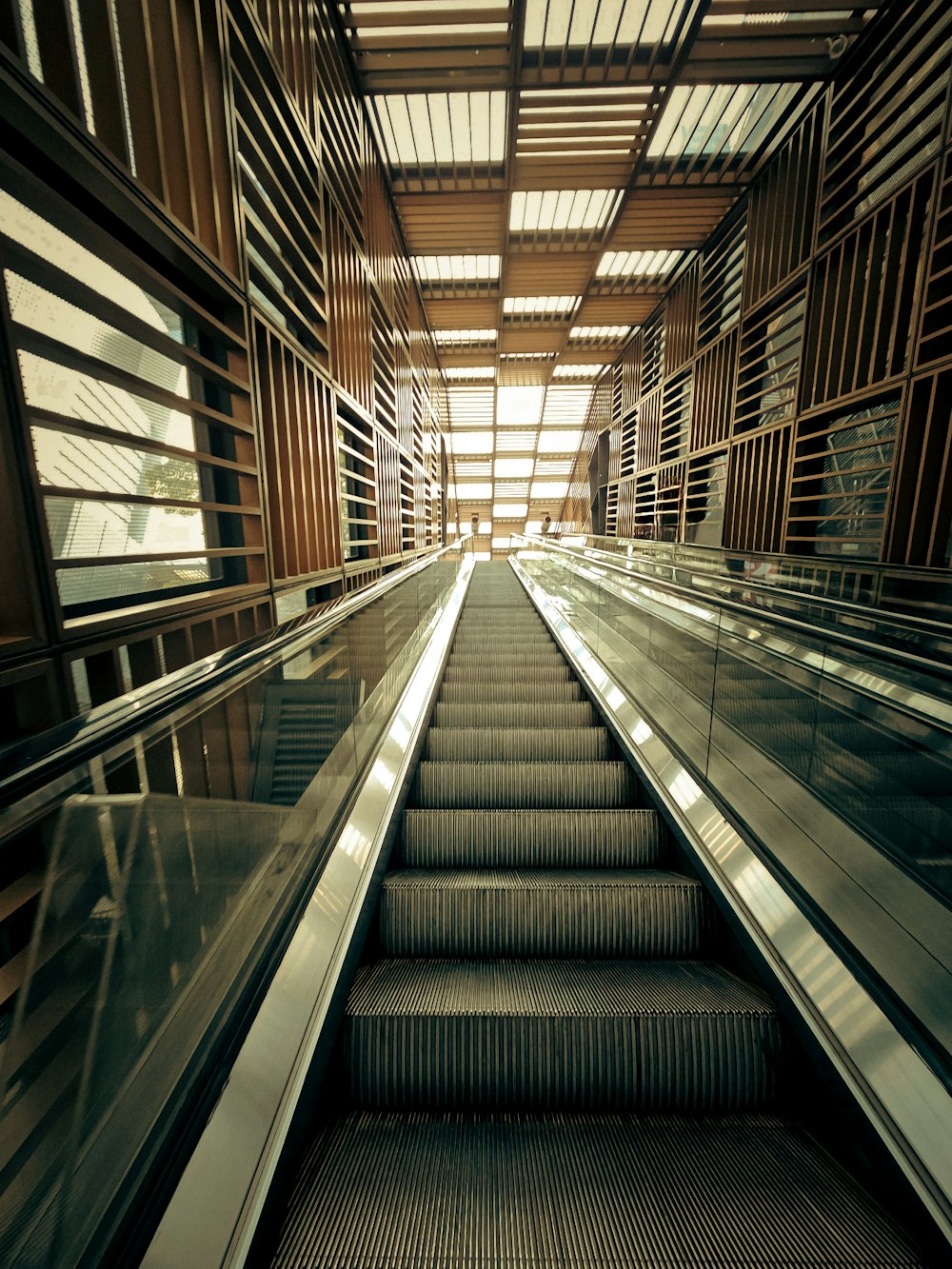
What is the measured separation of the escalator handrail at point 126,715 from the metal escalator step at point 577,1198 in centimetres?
101

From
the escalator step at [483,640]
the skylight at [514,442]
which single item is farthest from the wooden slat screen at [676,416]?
the skylight at [514,442]

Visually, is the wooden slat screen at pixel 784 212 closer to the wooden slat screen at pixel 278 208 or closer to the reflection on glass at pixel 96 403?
the wooden slat screen at pixel 278 208

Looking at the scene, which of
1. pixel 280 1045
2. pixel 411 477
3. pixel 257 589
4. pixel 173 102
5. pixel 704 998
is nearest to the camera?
pixel 280 1045

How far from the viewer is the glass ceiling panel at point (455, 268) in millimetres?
9422

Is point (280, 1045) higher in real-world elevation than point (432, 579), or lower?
lower

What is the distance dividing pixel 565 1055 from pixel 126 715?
1323mm

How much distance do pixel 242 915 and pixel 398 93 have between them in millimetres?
8073

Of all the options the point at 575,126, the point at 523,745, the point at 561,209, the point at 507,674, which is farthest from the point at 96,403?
the point at 561,209

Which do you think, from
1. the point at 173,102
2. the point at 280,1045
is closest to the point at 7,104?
the point at 173,102

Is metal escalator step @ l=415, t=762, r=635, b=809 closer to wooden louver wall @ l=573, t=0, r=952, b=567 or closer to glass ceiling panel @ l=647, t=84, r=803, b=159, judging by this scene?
wooden louver wall @ l=573, t=0, r=952, b=567

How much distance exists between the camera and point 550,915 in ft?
5.54

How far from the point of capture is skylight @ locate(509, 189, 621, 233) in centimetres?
743

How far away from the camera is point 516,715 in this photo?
307 cm

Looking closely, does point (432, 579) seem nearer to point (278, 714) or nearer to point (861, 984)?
point (278, 714)
